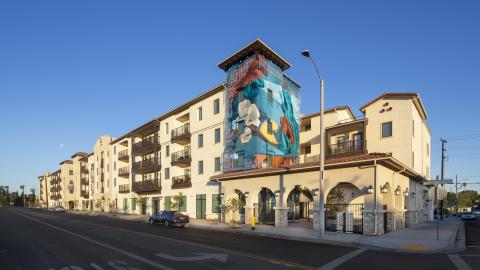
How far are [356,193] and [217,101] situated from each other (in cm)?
1745

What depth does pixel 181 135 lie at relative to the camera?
152 feet

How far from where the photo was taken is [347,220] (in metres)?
23.8

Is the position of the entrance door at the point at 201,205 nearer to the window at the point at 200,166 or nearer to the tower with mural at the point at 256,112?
the window at the point at 200,166

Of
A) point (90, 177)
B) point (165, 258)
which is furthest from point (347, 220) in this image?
point (90, 177)

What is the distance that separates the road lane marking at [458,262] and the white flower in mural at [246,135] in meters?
23.1

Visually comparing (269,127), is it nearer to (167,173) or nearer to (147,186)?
(167,173)

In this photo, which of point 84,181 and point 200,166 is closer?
point 200,166

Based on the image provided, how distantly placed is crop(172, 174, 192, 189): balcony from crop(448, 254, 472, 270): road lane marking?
32602 millimetres

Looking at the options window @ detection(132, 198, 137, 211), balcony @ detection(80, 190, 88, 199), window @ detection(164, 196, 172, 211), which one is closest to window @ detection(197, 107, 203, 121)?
window @ detection(164, 196, 172, 211)

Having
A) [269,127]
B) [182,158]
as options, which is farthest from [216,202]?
[269,127]

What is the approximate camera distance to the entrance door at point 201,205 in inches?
1632

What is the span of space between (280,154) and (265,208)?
617 cm

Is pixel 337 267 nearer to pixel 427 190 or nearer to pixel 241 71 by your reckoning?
pixel 241 71

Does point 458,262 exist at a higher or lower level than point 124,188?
higher
